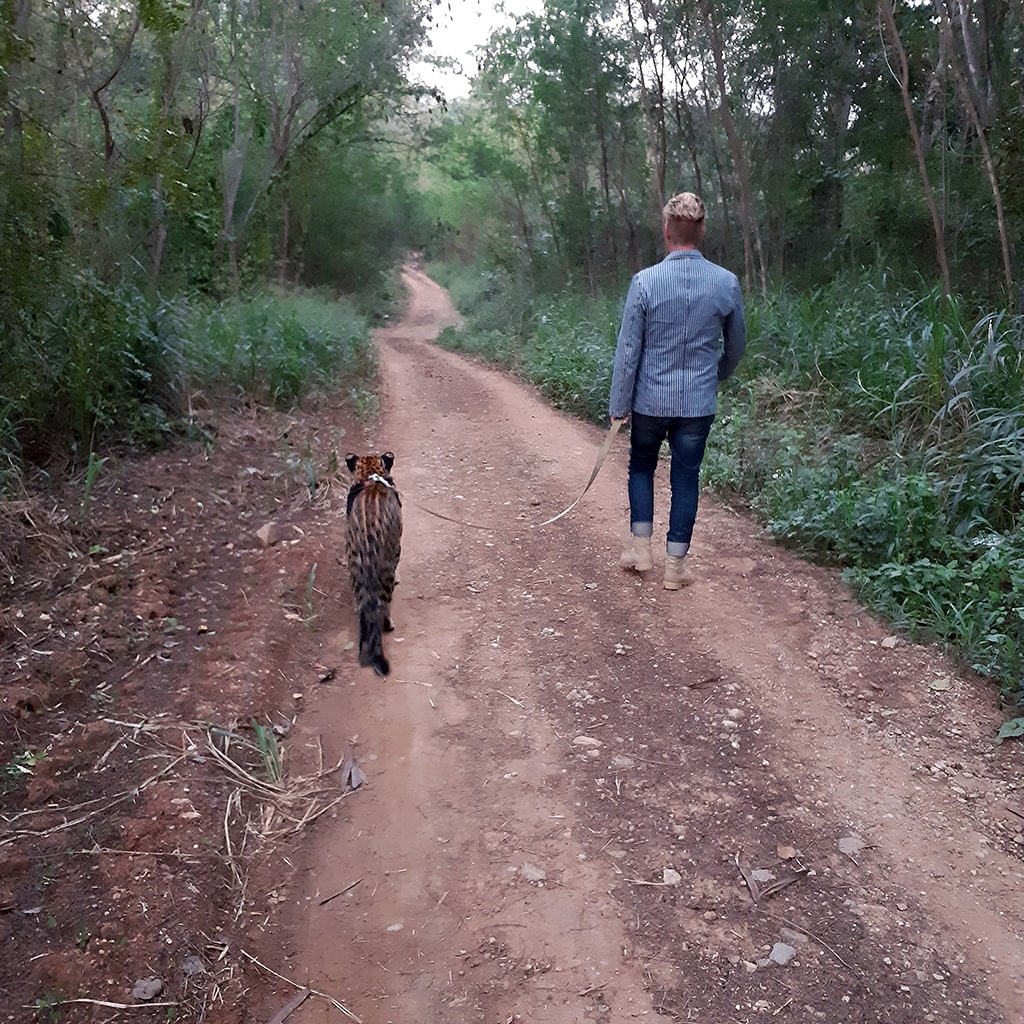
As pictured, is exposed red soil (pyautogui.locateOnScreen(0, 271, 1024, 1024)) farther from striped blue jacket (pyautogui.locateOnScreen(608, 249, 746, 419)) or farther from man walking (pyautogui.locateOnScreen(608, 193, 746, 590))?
striped blue jacket (pyautogui.locateOnScreen(608, 249, 746, 419))

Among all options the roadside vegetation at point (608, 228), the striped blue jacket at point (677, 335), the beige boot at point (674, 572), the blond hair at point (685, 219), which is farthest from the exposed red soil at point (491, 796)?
the blond hair at point (685, 219)

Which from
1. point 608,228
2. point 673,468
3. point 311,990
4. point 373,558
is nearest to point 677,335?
point 673,468

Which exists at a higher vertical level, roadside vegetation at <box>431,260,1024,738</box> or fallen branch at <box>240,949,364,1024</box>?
roadside vegetation at <box>431,260,1024,738</box>

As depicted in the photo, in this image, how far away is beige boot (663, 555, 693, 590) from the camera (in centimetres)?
480

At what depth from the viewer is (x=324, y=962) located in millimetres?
2482

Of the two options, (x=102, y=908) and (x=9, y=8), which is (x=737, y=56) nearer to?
(x=9, y=8)

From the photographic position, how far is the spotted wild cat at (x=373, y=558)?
13.6 ft

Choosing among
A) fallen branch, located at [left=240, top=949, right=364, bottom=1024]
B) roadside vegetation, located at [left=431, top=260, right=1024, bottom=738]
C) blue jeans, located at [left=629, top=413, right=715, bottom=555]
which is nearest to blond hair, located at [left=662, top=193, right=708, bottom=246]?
blue jeans, located at [left=629, top=413, right=715, bottom=555]

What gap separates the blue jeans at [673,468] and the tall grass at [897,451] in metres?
1.04

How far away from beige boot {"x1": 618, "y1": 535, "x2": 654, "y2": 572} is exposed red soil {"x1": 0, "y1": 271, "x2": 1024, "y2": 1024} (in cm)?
13

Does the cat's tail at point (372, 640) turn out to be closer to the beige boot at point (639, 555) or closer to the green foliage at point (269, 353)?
the beige boot at point (639, 555)

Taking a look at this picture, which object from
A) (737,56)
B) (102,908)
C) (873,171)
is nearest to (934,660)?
(102,908)

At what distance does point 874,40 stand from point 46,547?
11520 millimetres

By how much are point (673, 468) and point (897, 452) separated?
198 cm
